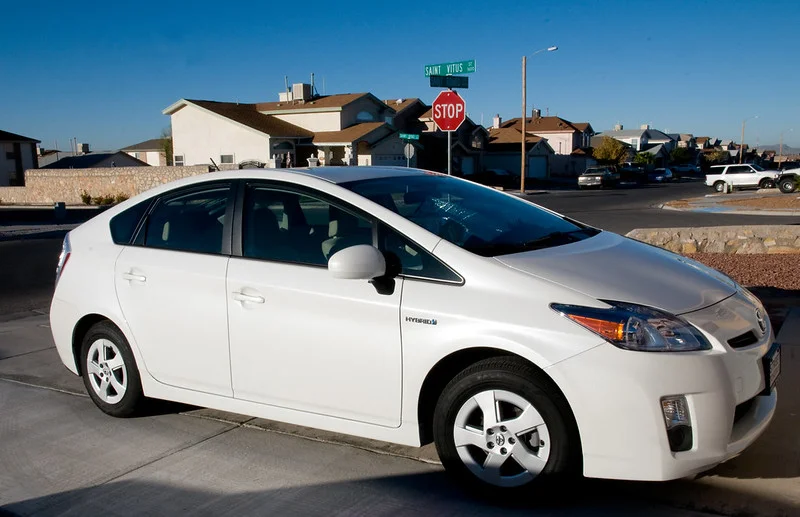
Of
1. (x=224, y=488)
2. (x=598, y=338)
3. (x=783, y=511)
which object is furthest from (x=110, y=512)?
(x=783, y=511)

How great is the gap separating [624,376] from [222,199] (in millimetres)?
2727

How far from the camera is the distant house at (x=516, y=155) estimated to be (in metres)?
64.6

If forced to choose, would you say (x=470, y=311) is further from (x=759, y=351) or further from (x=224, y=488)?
(x=224, y=488)

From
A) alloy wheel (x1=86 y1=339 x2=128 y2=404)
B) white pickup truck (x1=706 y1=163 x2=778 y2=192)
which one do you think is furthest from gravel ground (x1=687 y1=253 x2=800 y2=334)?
white pickup truck (x1=706 y1=163 x2=778 y2=192)

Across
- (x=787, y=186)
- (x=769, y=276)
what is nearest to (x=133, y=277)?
(x=769, y=276)

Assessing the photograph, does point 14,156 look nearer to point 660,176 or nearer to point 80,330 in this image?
point 660,176

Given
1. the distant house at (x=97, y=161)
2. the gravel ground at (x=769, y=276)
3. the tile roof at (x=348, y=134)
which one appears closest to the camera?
the gravel ground at (x=769, y=276)

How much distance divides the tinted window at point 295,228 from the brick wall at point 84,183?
3124 centimetres

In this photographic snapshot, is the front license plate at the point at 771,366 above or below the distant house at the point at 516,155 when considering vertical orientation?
below

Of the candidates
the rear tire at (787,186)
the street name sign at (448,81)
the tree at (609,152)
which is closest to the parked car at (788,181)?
the rear tire at (787,186)

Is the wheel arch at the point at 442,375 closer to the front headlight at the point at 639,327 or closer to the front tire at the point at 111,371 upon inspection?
the front headlight at the point at 639,327

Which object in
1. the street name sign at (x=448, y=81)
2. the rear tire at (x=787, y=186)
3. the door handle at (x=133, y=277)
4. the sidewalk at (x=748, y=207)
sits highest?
the street name sign at (x=448, y=81)

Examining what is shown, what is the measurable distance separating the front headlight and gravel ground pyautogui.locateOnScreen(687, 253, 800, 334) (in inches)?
151

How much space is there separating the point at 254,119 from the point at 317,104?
438 cm
